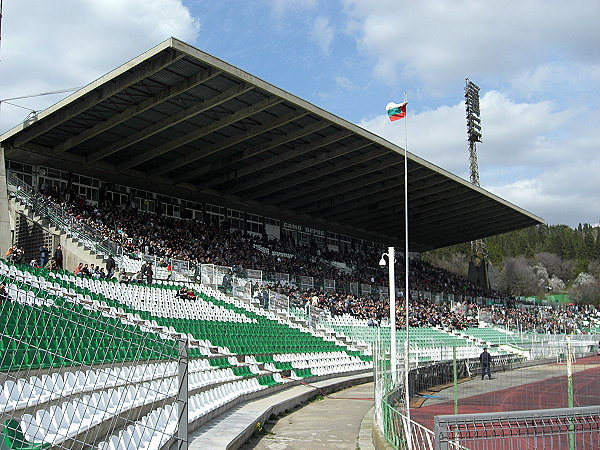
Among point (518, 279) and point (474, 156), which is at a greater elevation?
point (474, 156)

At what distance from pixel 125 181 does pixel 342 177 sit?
44.4ft

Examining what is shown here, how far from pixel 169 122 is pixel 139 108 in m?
2.01

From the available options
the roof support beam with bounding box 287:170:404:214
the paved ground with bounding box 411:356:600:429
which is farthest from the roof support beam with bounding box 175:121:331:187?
the paved ground with bounding box 411:356:600:429

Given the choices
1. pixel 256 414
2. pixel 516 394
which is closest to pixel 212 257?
pixel 516 394

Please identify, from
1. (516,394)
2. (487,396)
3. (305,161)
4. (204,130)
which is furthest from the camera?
(305,161)

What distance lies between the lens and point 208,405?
12.0 metres

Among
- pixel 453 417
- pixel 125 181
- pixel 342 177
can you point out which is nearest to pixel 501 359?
pixel 342 177

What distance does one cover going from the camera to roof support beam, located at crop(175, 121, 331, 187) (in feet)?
106

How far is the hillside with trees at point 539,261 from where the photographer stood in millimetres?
121188

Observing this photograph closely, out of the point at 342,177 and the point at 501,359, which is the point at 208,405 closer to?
the point at 501,359

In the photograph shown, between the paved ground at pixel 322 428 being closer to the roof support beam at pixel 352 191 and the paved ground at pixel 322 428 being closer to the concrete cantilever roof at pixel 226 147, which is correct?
the concrete cantilever roof at pixel 226 147

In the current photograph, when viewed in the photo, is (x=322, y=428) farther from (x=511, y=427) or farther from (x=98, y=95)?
(x=98, y=95)

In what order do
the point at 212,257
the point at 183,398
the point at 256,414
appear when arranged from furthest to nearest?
1. the point at 212,257
2. the point at 256,414
3. the point at 183,398

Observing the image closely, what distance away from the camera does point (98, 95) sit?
87.8 feet
